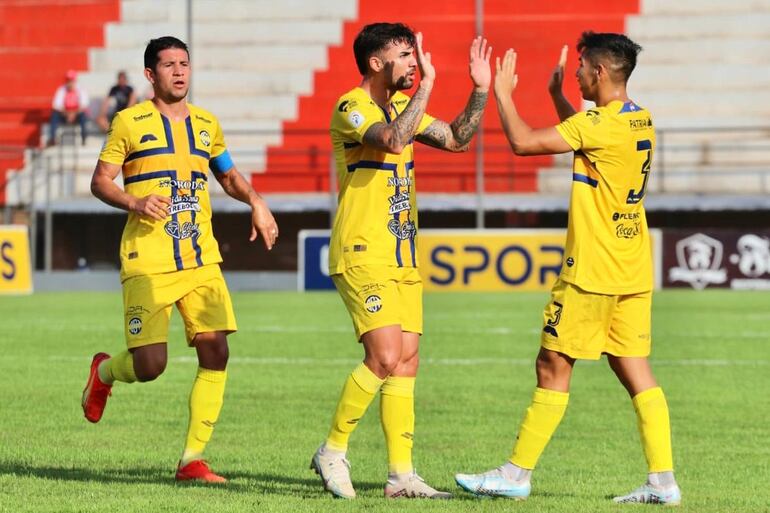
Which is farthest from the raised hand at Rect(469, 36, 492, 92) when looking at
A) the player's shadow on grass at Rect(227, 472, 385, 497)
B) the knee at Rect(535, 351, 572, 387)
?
the player's shadow on grass at Rect(227, 472, 385, 497)

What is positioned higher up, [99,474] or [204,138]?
[204,138]

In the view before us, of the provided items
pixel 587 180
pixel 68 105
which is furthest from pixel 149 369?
pixel 68 105

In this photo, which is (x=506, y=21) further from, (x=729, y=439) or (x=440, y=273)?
(x=729, y=439)

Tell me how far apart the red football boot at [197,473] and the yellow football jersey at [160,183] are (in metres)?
0.91

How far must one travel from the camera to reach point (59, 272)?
26047 millimetres

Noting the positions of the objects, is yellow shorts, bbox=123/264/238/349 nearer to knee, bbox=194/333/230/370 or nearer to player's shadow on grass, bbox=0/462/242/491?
knee, bbox=194/333/230/370

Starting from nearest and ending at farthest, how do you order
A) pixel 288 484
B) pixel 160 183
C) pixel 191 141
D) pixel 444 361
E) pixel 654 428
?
1. pixel 654 428
2. pixel 288 484
3. pixel 160 183
4. pixel 191 141
5. pixel 444 361

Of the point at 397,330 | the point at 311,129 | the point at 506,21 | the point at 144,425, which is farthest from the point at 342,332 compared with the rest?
the point at 506,21

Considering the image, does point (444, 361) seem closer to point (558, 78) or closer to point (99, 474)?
point (99, 474)

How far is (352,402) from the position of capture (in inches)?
254

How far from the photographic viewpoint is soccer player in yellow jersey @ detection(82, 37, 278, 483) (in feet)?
22.7

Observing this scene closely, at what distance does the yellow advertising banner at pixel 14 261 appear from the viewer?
2372cm

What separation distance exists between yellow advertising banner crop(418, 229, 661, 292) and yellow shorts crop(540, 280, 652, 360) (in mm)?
16656

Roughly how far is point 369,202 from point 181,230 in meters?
1.05
